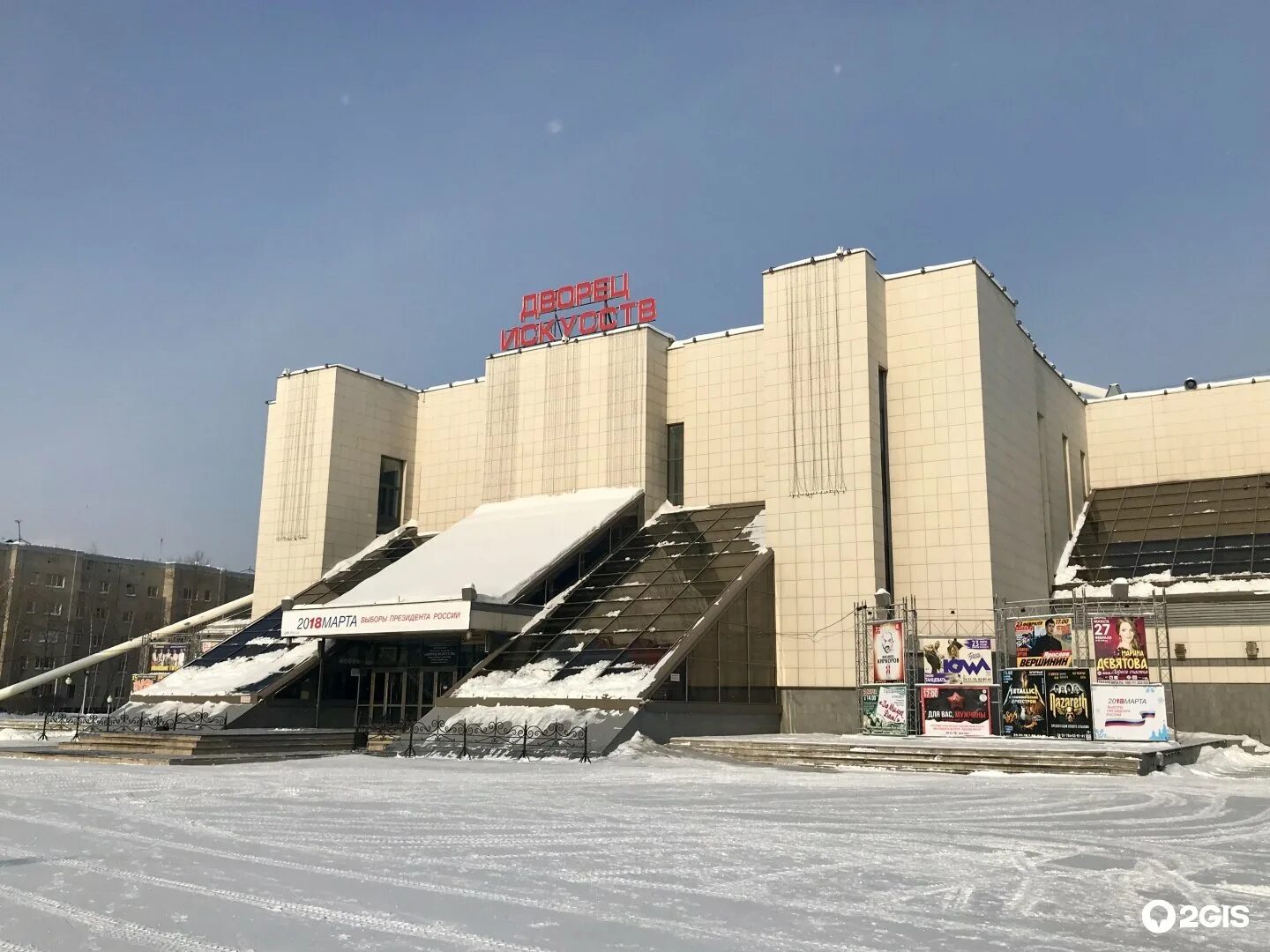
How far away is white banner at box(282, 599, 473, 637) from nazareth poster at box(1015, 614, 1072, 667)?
16087 mm

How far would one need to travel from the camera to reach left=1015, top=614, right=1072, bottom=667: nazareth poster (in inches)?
1054

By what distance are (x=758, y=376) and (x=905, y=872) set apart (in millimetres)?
32513

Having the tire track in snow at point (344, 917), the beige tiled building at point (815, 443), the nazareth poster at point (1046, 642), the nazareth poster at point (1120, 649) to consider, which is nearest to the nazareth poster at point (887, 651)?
the nazareth poster at point (1046, 642)

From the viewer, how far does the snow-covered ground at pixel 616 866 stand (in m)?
6.89

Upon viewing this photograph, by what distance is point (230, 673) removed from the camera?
3597 centimetres

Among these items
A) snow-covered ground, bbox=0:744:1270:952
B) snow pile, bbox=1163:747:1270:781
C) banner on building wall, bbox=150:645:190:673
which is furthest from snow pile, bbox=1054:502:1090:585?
banner on building wall, bbox=150:645:190:673

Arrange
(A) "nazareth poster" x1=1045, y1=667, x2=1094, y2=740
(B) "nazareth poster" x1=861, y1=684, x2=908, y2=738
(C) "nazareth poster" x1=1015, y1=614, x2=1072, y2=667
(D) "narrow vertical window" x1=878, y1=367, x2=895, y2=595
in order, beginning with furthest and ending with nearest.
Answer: (D) "narrow vertical window" x1=878, y1=367, x2=895, y2=595
(B) "nazareth poster" x1=861, y1=684, x2=908, y2=738
(C) "nazareth poster" x1=1015, y1=614, x2=1072, y2=667
(A) "nazareth poster" x1=1045, y1=667, x2=1094, y2=740

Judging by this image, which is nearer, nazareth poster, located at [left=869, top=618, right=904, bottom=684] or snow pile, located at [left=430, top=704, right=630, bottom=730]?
snow pile, located at [left=430, top=704, right=630, bottom=730]

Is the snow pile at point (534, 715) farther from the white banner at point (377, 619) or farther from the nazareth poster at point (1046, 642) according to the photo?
the nazareth poster at point (1046, 642)

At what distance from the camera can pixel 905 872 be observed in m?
9.33

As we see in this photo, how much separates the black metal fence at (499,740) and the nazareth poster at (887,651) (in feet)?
28.8

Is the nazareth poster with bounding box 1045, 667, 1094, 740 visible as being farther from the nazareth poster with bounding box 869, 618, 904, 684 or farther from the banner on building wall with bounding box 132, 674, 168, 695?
the banner on building wall with bounding box 132, 674, 168, 695

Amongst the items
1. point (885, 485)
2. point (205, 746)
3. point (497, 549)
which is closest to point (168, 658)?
point (497, 549)

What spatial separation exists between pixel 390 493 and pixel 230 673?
50.5 feet
